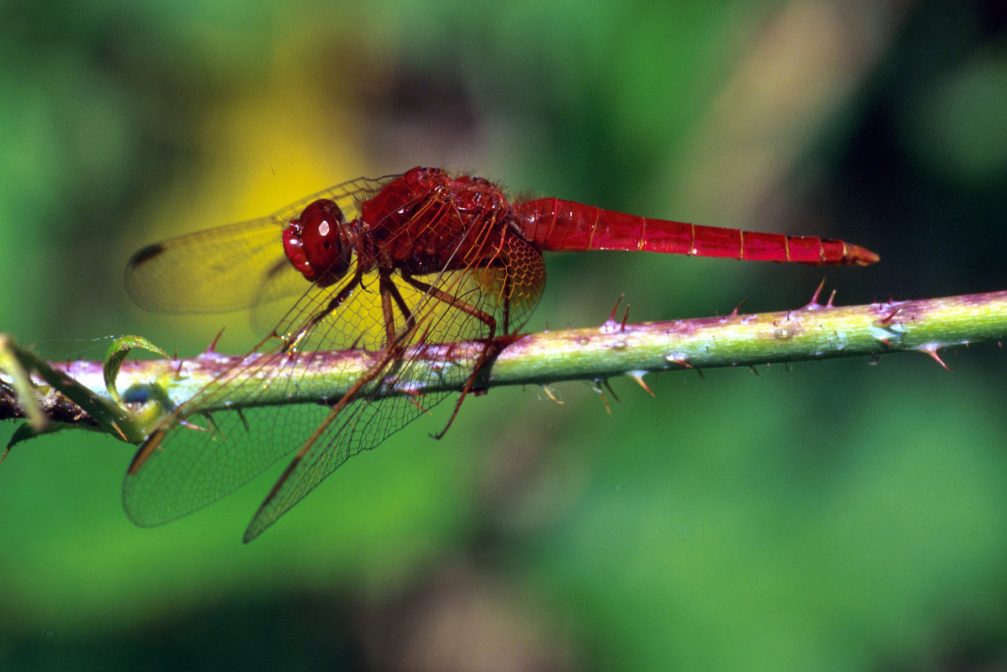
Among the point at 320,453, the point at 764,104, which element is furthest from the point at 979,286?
the point at 320,453

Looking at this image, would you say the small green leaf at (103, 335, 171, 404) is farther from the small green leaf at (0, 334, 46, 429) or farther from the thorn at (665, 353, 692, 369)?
the thorn at (665, 353, 692, 369)

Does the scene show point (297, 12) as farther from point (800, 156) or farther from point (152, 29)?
point (800, 156)

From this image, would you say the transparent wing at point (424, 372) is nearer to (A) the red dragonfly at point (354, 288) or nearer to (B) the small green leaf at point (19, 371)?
(A) the red dragonfly at point (354, 288)

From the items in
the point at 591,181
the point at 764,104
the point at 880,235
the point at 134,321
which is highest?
the point at 764,104

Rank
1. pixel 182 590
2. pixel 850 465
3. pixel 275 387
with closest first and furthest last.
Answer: pixel 275 387, pixel 182 590, pixel 850 465

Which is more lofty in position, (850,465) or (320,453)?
(850,465)

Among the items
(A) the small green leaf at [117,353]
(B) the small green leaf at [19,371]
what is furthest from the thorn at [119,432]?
(B) the small green leaf at [19,371]

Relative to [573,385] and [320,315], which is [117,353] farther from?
[573,385]

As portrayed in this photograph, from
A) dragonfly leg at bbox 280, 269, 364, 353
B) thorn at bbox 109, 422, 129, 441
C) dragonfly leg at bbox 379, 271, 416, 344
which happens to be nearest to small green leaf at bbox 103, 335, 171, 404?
thorn at bbox 109, 422, 129, 441
